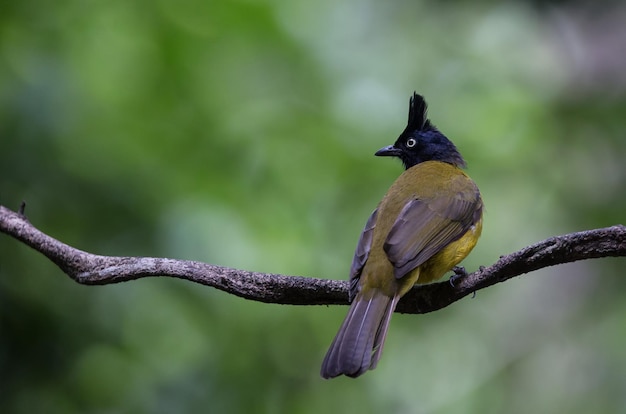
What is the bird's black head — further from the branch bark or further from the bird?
the branch bark

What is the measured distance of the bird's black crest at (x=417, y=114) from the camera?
4711mm

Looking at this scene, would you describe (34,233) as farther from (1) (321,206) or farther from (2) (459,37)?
(2) (459,37)

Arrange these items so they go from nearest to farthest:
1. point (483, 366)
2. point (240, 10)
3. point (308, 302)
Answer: point (308, 302), point (240, 10), point (483, 366)

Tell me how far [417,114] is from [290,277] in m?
2.25

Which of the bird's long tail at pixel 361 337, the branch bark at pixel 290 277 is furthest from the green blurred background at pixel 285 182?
the bird's long tail at pixel 361 337

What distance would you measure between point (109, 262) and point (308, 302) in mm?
778

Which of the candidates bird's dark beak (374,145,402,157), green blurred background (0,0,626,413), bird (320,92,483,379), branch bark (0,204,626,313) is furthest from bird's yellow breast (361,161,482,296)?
green blurred background (0,0,626,413)

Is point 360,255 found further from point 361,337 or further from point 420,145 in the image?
point 420,145

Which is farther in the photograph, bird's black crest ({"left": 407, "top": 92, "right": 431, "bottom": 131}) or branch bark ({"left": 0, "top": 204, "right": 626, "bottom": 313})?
bird's black crest ({"left": 407, "top": 92, "right": 431, "bottom": 131})

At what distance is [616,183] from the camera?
559 centimetres

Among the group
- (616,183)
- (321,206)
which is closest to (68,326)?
(321,206)

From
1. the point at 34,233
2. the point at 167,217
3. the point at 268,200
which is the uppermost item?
the point at 268,200

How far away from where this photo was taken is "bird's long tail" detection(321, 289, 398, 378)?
2.80 metres

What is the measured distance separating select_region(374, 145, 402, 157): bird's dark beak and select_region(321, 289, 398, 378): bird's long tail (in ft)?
5.22
